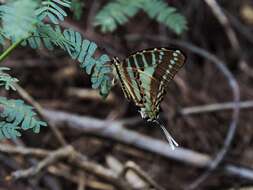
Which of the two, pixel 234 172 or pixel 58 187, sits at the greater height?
pixel 58 187

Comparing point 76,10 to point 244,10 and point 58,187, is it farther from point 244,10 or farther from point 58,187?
point 244,10

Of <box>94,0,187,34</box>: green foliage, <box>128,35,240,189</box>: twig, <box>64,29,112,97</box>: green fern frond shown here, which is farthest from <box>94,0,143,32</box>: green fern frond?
<box>64,29,112,97</box>: green fern frond

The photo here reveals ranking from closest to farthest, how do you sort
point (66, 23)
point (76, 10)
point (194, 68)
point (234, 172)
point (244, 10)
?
point (76, 10) < point (234, 172) < point (66, 23) < point (194, 68) < point (244, 10)

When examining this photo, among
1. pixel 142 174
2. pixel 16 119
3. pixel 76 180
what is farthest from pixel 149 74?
pixel 76 180

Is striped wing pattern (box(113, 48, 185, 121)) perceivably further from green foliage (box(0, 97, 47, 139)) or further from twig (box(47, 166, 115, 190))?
twig (box(47, 166, 115, 190))

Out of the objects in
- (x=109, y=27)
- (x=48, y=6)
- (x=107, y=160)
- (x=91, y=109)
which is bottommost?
(x=107, y=160)

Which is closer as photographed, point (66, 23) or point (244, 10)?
point (66, 23)

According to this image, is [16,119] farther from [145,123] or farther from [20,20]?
[145,123]

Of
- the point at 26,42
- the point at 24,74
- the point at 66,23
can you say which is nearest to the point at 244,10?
the point at 66,23
